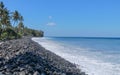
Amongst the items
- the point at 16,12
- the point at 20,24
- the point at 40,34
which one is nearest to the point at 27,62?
the point at 16,12

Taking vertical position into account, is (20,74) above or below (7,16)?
below

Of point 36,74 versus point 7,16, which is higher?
point 7,16

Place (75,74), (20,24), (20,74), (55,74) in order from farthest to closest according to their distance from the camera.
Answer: (20,24) < (75,74) < (55,74) < (20,74)

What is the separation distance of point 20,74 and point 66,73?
102 inches

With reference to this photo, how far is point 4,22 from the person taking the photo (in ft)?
150

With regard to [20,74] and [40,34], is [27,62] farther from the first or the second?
[40,34]

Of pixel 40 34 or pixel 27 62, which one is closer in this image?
pixel 27 62

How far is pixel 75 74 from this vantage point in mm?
12680

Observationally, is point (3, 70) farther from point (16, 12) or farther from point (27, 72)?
point (16, 12)

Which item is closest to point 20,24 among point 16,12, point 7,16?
point 16,12

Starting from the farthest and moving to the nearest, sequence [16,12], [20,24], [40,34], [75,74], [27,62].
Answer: [40,34], [20,24], [16,12], [27,62], [75,74]

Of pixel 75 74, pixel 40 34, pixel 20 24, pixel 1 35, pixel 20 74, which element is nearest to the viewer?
pixel 20 74

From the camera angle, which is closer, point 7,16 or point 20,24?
point 7,16

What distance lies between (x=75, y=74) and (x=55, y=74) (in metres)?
1.27
